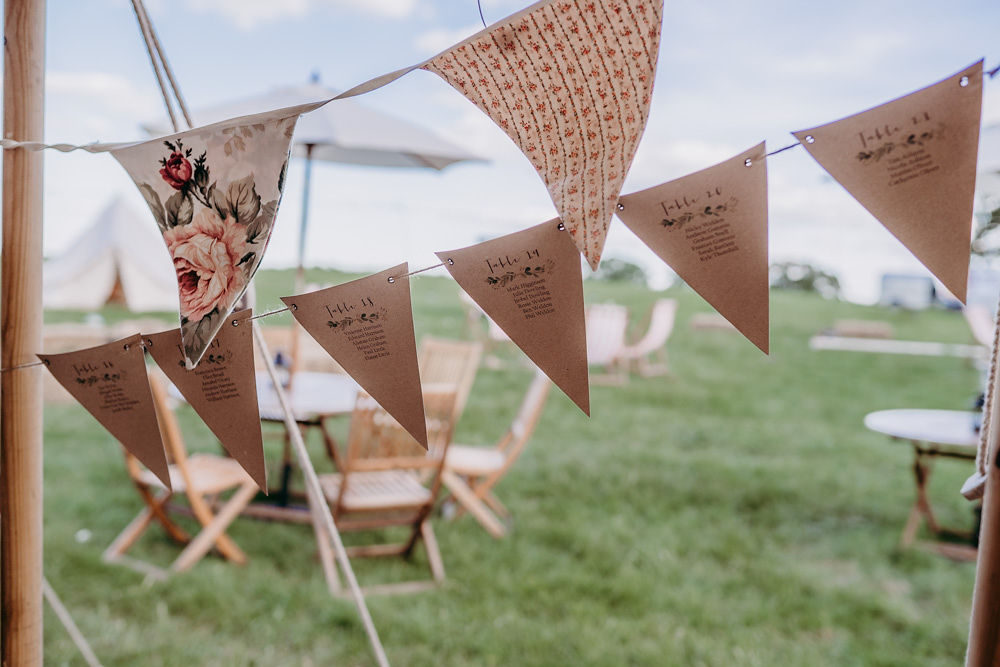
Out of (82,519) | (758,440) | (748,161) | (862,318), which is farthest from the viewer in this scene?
(862,318)

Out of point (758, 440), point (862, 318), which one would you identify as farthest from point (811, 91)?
point (862, 318)

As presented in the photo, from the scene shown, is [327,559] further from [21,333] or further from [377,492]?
[21,333]

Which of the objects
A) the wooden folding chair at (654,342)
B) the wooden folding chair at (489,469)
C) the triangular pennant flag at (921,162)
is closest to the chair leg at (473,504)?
the wooden folding chair at (489,469)

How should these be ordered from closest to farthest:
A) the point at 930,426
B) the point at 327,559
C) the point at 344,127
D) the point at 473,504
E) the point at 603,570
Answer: the point at 327,559 < the point at 603,570 < the point at 930,426 < the point at 473,504 < the point at 344,127

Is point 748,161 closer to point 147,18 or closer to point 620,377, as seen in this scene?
point 147,18

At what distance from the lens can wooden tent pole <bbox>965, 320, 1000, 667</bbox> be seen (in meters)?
0.94

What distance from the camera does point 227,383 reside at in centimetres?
122

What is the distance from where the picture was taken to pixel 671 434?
17.7ft

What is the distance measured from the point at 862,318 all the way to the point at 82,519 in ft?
37.1

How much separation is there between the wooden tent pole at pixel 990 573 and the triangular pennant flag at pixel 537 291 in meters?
0.54

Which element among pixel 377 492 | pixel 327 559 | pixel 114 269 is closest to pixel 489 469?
pixel 377 492

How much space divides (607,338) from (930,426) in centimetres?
434

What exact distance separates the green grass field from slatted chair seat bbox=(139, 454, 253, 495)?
1.07 ft

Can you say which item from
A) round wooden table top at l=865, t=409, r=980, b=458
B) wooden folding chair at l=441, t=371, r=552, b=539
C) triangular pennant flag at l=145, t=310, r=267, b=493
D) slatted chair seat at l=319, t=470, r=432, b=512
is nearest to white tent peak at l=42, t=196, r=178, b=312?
wooden folding chair at l=441, t=371, r=552, b=539
